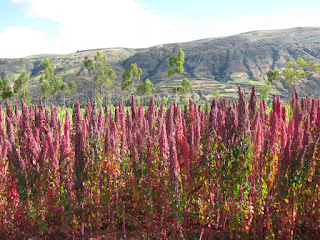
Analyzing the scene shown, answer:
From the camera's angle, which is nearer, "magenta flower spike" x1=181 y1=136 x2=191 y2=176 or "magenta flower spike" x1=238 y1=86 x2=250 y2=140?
"magenta flower spike" x1=238 y1=86 x2=250 y2=140

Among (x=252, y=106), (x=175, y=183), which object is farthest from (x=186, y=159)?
(x=252, y=106)

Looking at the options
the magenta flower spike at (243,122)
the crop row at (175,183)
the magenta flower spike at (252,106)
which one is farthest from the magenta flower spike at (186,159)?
the magenta flower spike at (252,106)

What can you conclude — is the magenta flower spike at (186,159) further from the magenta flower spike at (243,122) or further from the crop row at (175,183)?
the magenta flower spike at (243,122)

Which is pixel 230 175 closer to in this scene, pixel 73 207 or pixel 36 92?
pixel 73 207

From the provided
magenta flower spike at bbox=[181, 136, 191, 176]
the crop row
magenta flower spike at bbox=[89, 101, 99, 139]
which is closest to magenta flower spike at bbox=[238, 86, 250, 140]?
the crop row

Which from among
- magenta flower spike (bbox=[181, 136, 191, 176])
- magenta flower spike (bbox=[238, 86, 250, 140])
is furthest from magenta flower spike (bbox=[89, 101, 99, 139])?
magenta flower spike (bbox=[238, 86, 250, 140])

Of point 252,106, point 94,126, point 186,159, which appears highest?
point 252,106

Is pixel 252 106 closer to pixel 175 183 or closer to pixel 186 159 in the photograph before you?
pixel 186 159

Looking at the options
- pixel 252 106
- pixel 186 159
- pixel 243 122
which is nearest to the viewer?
pixel 243 122

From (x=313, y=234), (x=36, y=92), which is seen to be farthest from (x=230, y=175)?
(x=36, y=92)

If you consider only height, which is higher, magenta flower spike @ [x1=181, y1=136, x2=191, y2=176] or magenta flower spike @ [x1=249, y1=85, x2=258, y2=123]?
magenta flower spike @ [x1=249, y1=85, x2=258, y2=123]

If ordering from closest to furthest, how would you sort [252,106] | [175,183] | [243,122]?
1. [175,183]
2. [243,122]
3. [252,106]

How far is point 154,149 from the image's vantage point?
470cm

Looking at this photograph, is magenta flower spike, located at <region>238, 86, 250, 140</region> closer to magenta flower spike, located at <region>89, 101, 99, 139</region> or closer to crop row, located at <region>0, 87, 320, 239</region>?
crop row, located at <region>0, 87, 320, 239</region>
